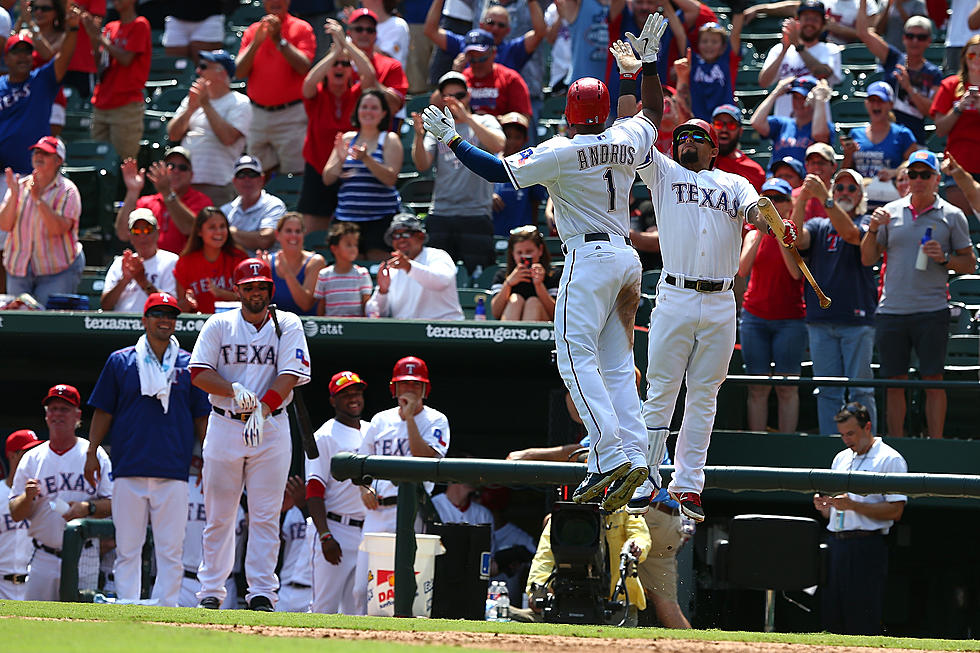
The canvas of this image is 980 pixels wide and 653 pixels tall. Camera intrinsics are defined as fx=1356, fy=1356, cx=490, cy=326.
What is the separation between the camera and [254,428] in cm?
783

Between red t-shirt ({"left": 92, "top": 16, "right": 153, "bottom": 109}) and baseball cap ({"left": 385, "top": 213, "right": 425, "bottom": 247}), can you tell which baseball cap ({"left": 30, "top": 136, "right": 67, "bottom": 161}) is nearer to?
red t-shirt ({"left": 92, "top": 16, "right": 153, "bottom": 109})

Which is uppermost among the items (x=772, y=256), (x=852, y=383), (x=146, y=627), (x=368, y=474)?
(x=772, y=256)

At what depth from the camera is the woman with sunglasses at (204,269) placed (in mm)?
9617

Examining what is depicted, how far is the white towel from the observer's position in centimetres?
844

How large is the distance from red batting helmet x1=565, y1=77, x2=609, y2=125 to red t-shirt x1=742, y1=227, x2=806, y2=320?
3056 mm

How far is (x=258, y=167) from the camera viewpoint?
10320 mm

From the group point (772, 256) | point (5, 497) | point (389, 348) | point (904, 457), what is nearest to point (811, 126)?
point (772, 256)

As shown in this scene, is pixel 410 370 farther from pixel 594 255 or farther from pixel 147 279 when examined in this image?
pixel 594 255

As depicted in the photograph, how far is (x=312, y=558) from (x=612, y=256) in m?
3.97

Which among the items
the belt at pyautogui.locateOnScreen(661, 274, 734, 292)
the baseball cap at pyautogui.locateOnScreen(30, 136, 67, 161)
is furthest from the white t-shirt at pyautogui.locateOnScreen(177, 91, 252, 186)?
the belt at pyautogui.locateOnScreen(661, 274, 734, 292)

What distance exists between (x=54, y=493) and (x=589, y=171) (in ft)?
16.0

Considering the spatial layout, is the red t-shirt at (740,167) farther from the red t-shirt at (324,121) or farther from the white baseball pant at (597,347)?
the white baseball pant at (597,347)

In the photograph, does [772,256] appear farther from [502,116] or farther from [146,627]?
[146,627]

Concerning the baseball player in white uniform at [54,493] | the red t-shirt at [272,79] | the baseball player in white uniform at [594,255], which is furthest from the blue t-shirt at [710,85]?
the baseball player in white uniform at [54,493]
